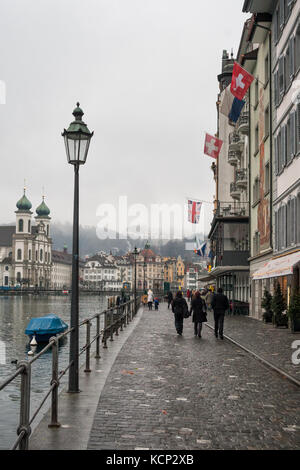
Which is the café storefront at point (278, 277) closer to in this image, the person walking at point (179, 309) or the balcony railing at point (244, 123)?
the person walking at point (179, 309)

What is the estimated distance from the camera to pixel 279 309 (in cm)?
2584

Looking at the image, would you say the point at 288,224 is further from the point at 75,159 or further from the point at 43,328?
the point at 75,159

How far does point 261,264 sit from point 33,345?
13.8 metres

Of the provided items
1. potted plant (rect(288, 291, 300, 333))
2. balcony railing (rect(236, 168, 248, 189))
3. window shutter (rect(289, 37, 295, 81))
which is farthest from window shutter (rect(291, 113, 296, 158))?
balcony railing (rect(236, 168, 248, 189))

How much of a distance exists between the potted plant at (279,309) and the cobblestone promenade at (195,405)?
10.8 meters

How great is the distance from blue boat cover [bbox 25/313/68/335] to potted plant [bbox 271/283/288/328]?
34.0ft

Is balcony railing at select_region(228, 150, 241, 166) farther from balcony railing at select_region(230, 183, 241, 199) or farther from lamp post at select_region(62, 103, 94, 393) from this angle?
lamp post at select_region(62, 103, 94, 393)

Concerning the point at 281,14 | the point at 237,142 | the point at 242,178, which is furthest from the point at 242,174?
the point at 281,14

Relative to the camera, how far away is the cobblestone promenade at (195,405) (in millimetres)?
6820

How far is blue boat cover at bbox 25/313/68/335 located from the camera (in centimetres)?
2809

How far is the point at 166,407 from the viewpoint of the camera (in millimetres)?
8695

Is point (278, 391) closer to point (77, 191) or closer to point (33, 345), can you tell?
point (77, 191)

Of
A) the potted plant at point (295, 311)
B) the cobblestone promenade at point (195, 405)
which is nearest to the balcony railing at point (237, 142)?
the potted plant at point (295, 311)
